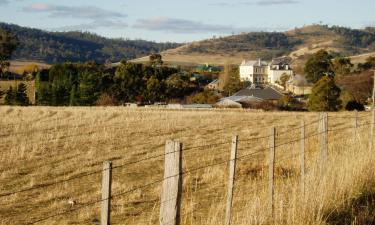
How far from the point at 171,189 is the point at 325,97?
5878 centimetres

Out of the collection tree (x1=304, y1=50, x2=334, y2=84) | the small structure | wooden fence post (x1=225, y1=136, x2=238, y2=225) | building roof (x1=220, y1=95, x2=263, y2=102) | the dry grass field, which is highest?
tree (x1=304, y1=50, x2=334, y2=84)

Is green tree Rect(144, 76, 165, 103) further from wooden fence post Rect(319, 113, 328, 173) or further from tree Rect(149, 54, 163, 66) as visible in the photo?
wooden fence post Rect(319, 113, 328, 173)

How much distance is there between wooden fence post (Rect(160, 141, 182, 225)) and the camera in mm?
6199

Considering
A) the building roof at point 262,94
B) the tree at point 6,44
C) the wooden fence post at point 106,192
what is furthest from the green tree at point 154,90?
the wooden fence post at point 106,192

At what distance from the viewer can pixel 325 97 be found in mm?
63094

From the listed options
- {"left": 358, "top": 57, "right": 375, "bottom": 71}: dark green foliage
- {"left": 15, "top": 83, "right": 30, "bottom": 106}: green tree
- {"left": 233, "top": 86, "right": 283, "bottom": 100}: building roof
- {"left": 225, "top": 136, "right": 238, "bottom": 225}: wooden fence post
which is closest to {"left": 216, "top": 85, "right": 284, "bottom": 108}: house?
{"left": 233, "top": 86, "right": 283, "bottom": 100}: building roof

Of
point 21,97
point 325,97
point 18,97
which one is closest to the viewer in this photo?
point 325,97

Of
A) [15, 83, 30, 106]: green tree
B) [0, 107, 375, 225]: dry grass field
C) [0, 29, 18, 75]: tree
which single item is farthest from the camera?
[0, 29, 18, 75]: tree

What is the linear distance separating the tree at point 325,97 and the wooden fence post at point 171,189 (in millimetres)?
57786

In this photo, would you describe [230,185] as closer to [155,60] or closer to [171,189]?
[171,189]

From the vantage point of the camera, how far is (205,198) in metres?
12.5

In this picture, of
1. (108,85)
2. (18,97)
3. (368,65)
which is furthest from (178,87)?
(368,65)

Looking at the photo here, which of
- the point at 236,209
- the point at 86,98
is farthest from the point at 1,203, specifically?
the point at 86,98

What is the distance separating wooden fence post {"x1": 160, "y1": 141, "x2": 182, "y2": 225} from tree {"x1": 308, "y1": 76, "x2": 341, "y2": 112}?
190ft
